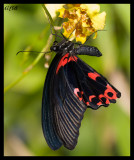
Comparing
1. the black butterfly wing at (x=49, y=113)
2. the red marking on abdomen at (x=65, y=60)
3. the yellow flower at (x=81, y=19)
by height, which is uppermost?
the yellow flower at (x=81, y=19)

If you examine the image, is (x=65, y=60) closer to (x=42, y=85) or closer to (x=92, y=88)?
(x=92, y=88)

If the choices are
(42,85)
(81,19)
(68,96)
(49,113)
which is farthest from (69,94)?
(42,85)

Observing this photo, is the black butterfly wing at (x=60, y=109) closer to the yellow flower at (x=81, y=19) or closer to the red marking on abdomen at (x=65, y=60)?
the red marking on abdomen at (x=65, y=60)

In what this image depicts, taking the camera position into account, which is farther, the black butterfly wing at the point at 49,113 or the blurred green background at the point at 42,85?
the blurred green background at the point at 42,85

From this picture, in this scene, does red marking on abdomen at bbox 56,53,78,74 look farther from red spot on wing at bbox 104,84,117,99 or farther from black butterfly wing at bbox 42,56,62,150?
red spot on wing at bbox 104,84,117,99

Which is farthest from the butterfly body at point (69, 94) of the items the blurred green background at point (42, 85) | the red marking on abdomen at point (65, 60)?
the blurred green background at point (42, 85)

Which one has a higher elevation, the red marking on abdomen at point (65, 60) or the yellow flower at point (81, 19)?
the yellow flower at point (81, 19)
